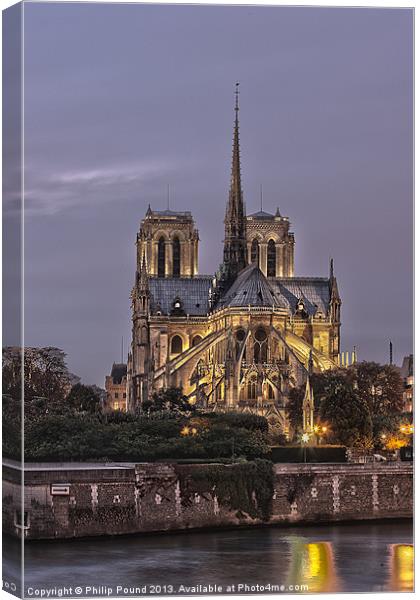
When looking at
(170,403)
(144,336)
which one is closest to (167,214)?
(170,403)

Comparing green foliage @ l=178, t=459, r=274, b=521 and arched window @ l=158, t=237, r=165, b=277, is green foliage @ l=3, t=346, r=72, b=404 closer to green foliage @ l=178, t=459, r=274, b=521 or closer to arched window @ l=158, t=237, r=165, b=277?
green foliage @ l=178, t=459, r=274, b=521

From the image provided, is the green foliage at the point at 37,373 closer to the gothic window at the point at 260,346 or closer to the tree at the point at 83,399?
the tree at the point at 83,399

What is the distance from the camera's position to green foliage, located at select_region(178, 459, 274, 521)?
46.8 metres

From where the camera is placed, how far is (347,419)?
198 ft

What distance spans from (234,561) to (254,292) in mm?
49269

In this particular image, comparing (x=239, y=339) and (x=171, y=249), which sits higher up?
(x=171, y=249)

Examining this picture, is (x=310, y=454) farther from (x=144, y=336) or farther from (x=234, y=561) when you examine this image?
(x=144, y=336)

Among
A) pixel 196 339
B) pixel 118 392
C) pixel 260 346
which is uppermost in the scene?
pixel 196 339

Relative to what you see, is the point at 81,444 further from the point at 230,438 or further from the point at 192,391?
the point at 192,391

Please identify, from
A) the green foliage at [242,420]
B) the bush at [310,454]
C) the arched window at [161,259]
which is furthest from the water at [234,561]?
the arched window at [161,259]

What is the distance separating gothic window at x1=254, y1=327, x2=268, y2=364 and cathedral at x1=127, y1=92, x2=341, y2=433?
0.05m

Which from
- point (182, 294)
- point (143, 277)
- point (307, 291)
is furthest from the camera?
point (182, 294)

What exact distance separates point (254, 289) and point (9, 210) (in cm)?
5473

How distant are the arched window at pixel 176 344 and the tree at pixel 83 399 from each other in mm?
26266
